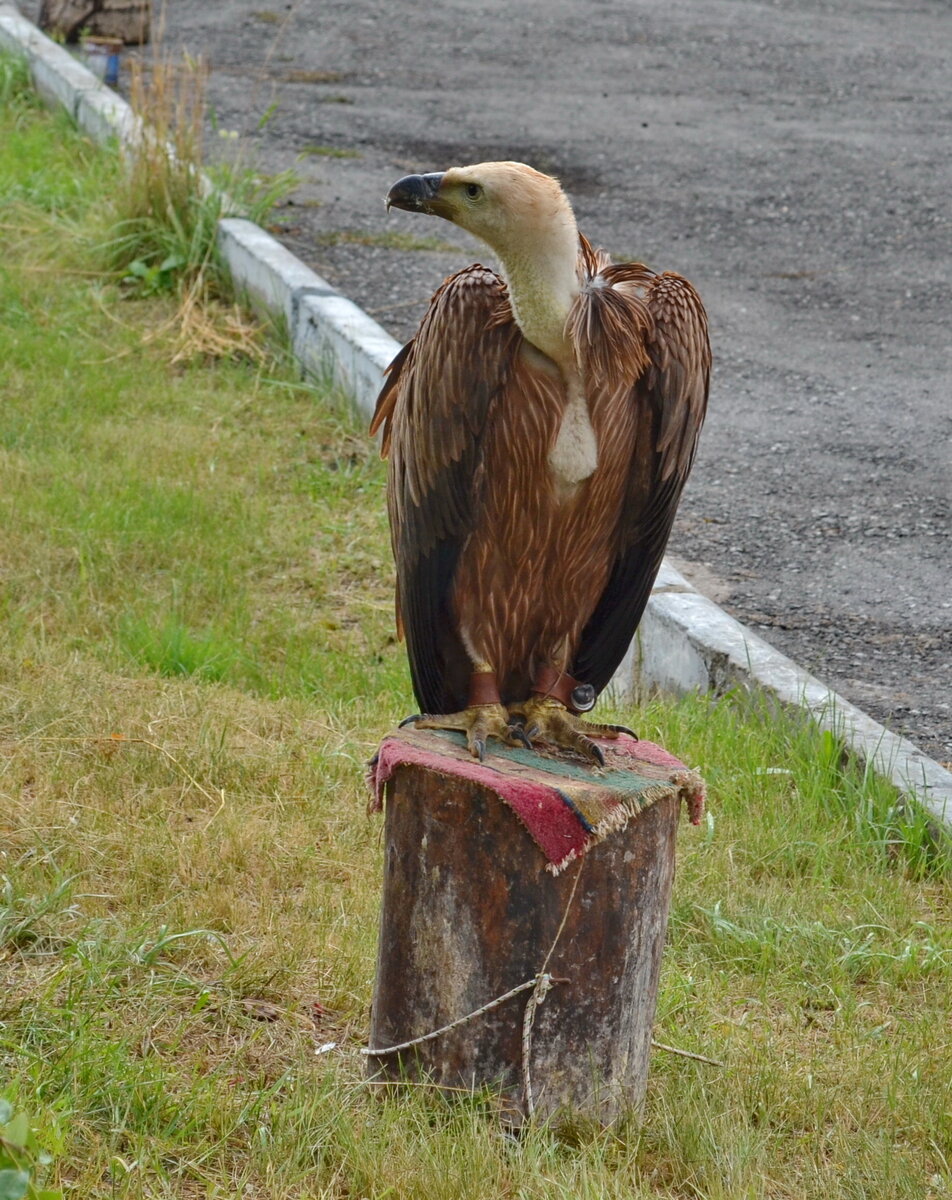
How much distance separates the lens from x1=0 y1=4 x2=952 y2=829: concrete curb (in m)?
4.44

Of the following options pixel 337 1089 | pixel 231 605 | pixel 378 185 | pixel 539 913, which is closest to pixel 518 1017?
pixel 539 913

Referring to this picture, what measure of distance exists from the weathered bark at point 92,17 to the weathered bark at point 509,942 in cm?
1086

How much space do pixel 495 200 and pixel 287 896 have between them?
186 cm

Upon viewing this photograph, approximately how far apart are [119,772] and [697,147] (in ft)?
28.8

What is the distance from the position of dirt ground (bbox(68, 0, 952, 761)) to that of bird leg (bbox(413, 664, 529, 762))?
6.73 feet

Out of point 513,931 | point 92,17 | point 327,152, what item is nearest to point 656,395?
point 513,931

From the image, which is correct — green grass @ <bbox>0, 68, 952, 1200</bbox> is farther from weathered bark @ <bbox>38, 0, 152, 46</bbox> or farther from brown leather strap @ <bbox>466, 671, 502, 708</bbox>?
weathered bark @ <bbox>38, 0, 152, 46</bbox>

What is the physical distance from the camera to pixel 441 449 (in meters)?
3.03

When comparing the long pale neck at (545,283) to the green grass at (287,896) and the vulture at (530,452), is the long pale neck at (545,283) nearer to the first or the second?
the vulture at (530,452)

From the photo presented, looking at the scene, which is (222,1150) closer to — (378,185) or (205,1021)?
(205,1021)

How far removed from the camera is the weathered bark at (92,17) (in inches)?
485

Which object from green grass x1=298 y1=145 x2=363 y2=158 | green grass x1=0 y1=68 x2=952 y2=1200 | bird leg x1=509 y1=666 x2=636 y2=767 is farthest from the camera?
green grass x1=298 y1=145 x2=363 y2=158

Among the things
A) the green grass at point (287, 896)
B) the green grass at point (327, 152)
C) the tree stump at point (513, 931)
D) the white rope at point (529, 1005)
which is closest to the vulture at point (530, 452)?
the tree stump at point (513, 931)

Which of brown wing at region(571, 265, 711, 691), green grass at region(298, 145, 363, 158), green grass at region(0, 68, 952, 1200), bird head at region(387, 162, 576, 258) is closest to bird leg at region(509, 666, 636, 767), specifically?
brown wing at region(571, 265, 711, 691)
